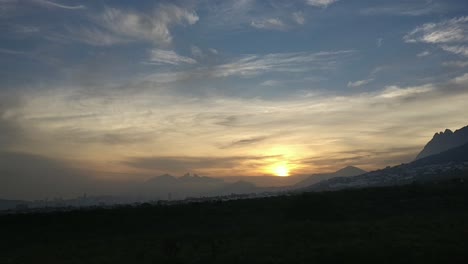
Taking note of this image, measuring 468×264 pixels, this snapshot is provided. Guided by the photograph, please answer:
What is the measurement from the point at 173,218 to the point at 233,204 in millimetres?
12998

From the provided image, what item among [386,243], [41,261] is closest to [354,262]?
[386,243]

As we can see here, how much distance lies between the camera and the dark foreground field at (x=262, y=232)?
30125mm

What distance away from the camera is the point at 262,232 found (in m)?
41.3

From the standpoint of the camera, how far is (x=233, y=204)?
66500mm

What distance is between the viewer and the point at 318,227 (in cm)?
4000

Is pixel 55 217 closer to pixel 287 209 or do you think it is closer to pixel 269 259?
pixel 287 209

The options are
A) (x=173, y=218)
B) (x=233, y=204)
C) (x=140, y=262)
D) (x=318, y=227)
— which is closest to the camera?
(x=140, y=262)

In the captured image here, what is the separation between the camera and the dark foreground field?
30.1 m

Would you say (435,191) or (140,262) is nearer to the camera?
(140,262)

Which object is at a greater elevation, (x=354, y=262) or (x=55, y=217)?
(x=55, y=217)

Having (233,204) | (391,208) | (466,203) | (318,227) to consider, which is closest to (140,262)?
(318,227)

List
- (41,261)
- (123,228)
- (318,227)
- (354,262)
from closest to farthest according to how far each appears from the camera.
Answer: (354,262), (41,261), (318,227), (123,228)

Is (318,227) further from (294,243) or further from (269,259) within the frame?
Result: (269,259)

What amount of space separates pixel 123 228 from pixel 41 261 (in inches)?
782
